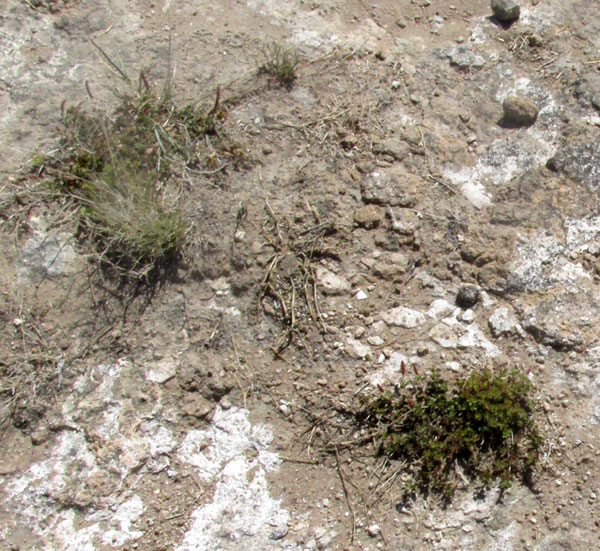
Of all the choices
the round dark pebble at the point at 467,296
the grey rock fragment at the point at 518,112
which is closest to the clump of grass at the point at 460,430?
the round dark pebble at the point at 467,296

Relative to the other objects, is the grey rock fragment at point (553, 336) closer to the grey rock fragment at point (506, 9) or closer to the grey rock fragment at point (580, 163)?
the grey rock fragment at point (580, 163)

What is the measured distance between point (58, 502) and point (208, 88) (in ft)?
7.86

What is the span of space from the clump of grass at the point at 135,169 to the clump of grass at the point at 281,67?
0.42m

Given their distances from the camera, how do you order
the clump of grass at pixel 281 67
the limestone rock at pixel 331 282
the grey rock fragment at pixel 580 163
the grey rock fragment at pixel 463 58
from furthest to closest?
1. the grey rock fragment at pixel 463 58
2. the clump of grass at pixel 281 67
3. the grey rock fragment at pixel 580 163
4. the limestone rock at pixel 331 282

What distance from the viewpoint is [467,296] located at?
Answer: 3.09 m

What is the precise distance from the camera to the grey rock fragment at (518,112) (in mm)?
3578

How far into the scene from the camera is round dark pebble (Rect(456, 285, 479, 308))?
3090 millimetres

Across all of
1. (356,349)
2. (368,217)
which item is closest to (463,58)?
(368,217)

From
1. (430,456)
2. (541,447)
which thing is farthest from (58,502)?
(541,447)

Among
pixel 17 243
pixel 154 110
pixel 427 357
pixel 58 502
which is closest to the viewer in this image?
pixel 58 502

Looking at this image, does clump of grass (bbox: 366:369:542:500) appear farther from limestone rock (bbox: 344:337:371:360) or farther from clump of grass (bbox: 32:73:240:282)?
clump of grass (bbox: 32:73:240:282)

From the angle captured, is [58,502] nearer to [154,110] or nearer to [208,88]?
[154,110]

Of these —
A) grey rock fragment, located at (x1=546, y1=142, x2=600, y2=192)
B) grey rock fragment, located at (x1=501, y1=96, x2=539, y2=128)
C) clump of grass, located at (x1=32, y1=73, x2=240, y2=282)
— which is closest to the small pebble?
clump of grass, located at (x1=32, y1=73, x2=240, y2=282)

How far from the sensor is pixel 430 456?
9.08 ft
